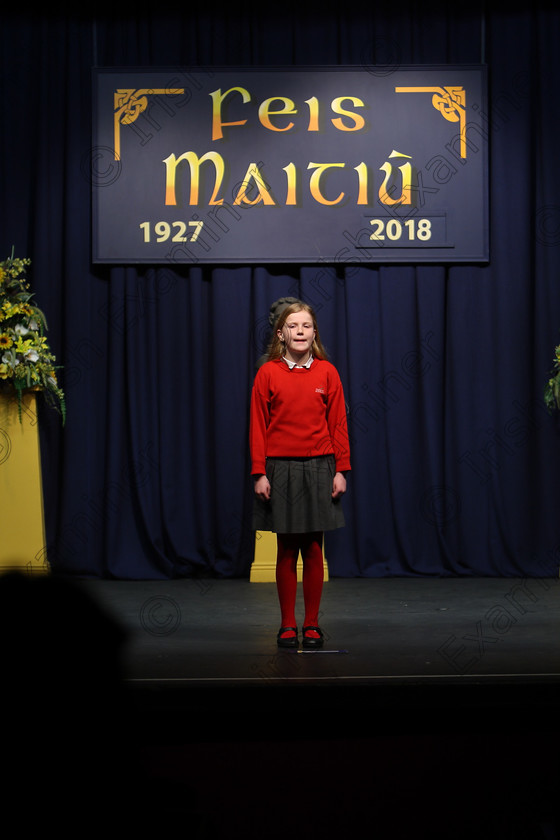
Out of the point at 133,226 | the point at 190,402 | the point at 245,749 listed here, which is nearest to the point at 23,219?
the point at 133,226

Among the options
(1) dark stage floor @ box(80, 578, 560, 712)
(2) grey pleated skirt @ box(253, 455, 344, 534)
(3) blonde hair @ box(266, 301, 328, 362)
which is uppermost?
(3) blonde hair @ box(266, 301, 328, 362)

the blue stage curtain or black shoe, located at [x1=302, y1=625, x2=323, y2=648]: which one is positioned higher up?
the blue stage curtain

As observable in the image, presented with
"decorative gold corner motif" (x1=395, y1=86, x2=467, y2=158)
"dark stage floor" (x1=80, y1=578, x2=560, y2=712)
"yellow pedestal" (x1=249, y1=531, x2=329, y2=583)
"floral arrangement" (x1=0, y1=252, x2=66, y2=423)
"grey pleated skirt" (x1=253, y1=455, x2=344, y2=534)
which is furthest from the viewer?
"decorative gold corner motif" (x1=395, y1=86, x2=467, y2=158)

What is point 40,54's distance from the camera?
5078mm

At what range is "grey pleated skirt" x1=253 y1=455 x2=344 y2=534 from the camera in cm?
328

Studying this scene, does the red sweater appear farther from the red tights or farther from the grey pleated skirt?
the red tights

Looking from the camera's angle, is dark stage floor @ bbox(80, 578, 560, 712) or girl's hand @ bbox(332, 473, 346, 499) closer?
dark stage floor @ bbox(80, 578, 560, 712)

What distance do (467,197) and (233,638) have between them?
2796mm

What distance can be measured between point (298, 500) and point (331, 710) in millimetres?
857

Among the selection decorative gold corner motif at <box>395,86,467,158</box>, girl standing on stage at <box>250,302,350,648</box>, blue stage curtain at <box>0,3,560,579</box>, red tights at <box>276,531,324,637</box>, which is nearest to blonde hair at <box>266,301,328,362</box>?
girl standing on stage at <box>250,302,350,648</box>

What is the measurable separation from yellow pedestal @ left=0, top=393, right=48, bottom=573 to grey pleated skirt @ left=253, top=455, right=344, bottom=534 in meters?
1.78

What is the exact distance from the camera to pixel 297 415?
3338 millimetres

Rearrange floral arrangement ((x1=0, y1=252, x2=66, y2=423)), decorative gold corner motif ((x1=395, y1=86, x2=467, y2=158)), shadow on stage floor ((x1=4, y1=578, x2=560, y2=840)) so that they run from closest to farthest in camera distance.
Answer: shadow on stage floor ((x1=4, y1=578, x2=560, y2=840))
floral arrangement ((x1=0, y1=252, x2=66, y2=423))
decorative gold corner motif ((x1=395, y1=86, x2=467, y2=158))

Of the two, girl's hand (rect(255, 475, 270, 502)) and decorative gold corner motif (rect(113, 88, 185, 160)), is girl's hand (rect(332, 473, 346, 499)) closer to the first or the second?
girl's hand (rect(255, 475, 270, 502))
